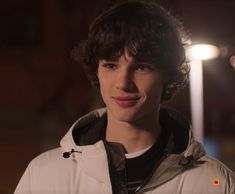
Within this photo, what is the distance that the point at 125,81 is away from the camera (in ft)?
3.89

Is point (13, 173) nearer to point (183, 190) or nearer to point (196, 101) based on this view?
point (196, 101)

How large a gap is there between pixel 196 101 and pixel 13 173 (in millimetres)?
2008

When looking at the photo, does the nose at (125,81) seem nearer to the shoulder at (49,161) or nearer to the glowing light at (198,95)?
the shoulder at (49,161)

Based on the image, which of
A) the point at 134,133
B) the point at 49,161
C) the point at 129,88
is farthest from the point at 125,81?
the point at 49,161

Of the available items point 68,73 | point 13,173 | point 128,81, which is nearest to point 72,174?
point 128,81

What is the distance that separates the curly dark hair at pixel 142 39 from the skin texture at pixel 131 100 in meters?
0.02

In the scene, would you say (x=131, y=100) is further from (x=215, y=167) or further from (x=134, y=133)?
(x=215, y=167)

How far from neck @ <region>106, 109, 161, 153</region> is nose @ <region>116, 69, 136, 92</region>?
0.09 meters

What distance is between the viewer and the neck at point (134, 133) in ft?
4.03

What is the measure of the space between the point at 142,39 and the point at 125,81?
0.37 ft

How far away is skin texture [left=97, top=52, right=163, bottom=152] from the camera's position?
119 centimetres

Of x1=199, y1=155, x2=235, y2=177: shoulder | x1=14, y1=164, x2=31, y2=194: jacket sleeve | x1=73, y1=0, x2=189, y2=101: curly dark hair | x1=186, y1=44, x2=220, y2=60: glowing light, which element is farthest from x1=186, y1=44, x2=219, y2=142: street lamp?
x1=14, y1=164, x2=31, y2=194: jacket sleeve

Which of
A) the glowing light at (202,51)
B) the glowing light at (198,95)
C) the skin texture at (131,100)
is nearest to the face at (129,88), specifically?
the skin texture at (131,100)

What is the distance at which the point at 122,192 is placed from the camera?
1181 mm
